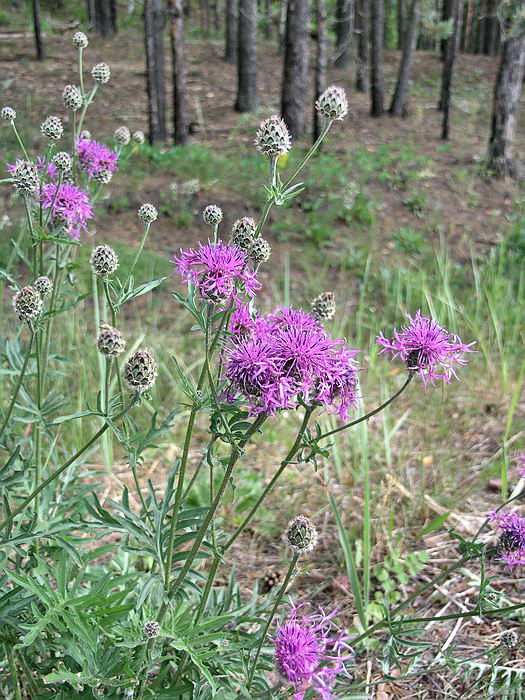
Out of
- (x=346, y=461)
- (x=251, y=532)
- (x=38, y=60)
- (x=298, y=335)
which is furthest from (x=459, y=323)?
(x=38, y=60)

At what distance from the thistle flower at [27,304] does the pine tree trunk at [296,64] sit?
339 inches

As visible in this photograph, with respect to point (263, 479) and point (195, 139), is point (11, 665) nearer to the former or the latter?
point (263, 479)

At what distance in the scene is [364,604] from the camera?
8.04ft

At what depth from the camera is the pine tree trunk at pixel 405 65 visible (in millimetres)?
12653

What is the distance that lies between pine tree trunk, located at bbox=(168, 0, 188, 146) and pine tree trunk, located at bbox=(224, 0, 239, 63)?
9.27 metres

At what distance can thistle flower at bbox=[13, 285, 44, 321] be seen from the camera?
5.33 feet

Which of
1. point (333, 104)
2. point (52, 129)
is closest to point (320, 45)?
point (52, 129)

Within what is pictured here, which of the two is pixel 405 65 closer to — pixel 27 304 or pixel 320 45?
pixel 320 45

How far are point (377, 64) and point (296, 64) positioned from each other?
4.33 m

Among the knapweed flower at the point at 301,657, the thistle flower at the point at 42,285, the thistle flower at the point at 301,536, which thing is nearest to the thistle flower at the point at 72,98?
the thistle flower at the point at 42,285

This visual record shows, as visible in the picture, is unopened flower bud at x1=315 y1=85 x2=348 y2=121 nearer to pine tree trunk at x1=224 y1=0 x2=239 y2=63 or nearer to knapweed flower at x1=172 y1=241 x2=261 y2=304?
knapweed flower at x1=172 y1=241 x2=261 y2=304

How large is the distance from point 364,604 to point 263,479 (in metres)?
1.01

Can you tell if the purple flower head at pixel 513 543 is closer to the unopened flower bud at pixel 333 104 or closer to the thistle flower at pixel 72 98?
the unopened flower bud at pixel 333 104

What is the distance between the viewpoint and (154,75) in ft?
31.6
